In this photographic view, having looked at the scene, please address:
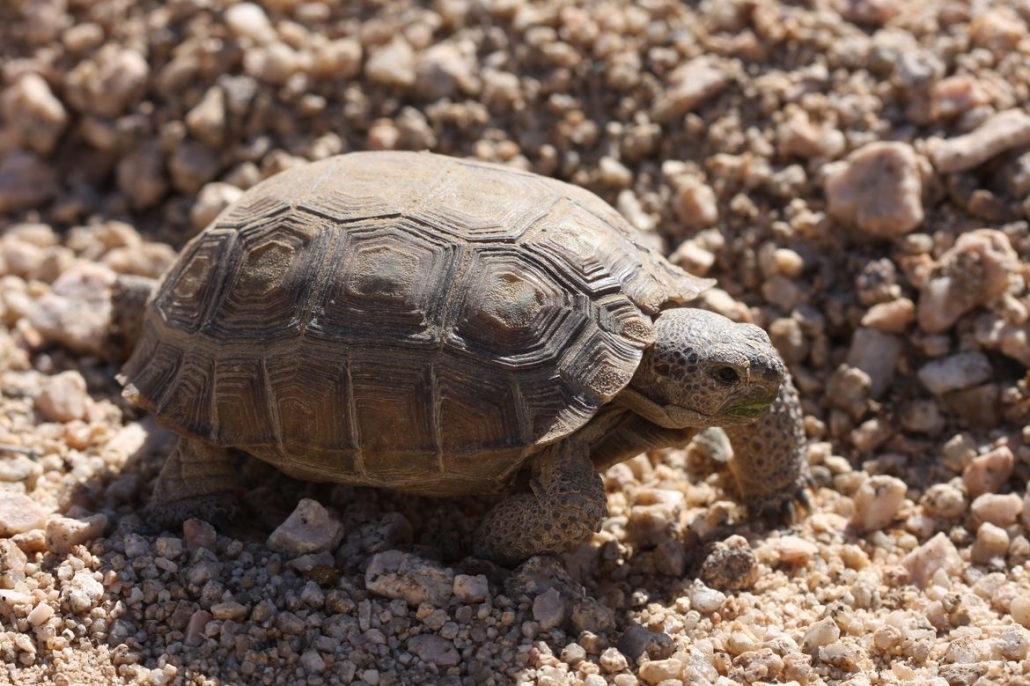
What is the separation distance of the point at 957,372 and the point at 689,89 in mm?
2125

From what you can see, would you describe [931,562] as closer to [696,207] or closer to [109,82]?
[696,207]

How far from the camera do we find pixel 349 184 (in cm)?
413

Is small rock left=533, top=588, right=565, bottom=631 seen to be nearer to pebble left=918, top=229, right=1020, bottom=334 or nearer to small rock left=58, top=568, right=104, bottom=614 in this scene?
small rock left=58, top=568, right=104, bottom=614

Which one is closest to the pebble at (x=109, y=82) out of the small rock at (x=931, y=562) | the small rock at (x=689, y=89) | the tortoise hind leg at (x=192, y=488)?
the tortoise hind leg at (x=192, y=488)

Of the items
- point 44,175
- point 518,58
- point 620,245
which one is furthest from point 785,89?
point 44,175

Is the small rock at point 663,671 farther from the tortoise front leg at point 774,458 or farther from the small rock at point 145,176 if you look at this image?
the small rock at point 145,176

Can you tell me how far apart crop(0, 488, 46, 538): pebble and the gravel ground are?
2 centimetres

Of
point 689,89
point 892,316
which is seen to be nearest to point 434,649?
point 892,316

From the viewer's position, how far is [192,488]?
417 centimetres

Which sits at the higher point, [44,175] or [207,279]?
[207,279]

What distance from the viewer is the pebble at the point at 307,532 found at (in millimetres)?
3887

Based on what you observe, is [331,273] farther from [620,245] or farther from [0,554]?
[0,554]

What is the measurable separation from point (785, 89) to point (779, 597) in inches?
116

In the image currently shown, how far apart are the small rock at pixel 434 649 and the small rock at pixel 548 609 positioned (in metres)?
0.32
